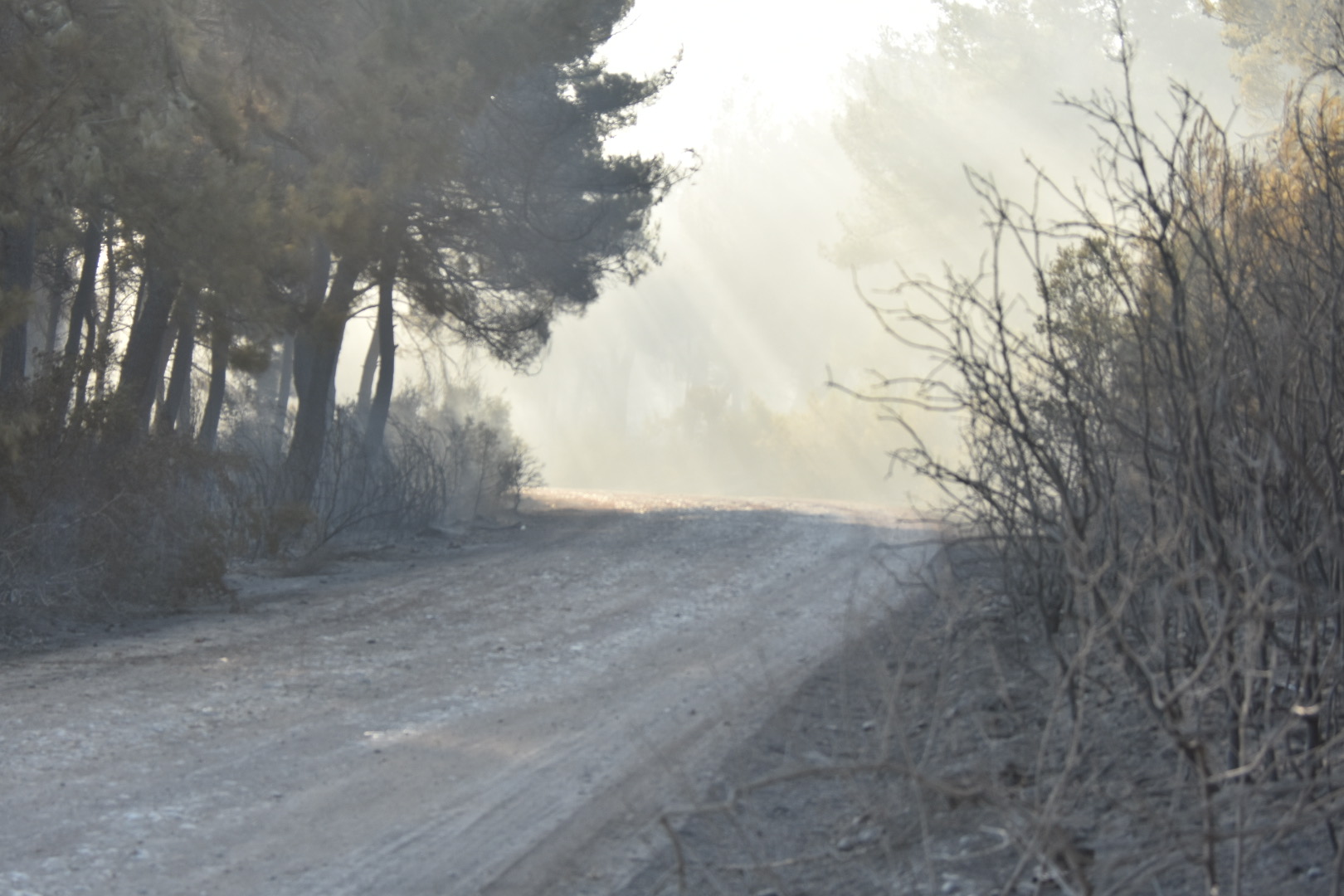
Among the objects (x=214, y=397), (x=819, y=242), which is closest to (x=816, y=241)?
(x=819, y=242)

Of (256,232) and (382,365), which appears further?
(382,365)

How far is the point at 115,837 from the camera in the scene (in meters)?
4.69

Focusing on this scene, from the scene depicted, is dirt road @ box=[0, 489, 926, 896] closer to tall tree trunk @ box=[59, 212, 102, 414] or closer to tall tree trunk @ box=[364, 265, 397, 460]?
tall tree trunk @ box=[59, 212, 102, 414]

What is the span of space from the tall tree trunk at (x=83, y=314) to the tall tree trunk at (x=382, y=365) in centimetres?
354

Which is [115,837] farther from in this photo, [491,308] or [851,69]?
[851,69]

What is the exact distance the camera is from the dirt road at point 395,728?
15.0 feet

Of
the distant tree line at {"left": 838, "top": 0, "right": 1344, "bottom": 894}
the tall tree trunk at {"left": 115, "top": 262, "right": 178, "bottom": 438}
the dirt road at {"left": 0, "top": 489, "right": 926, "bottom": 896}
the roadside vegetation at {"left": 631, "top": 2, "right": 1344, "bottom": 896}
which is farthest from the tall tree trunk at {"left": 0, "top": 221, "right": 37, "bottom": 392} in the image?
the distant tree line at {"left": 838, "top": 0, "right": 1344, "bottom": 894}

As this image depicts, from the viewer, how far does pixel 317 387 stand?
1670 cm

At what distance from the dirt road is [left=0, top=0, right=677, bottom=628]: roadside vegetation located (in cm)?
126

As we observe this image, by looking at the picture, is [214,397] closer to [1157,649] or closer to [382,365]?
[382,365]

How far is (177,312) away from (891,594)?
740cm

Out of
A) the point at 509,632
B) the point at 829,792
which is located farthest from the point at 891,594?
the point at 829,792

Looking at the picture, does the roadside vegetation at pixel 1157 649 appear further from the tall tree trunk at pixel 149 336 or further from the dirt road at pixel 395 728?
the tall tree trunk at pixel 149 336

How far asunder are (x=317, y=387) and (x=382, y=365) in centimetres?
440
